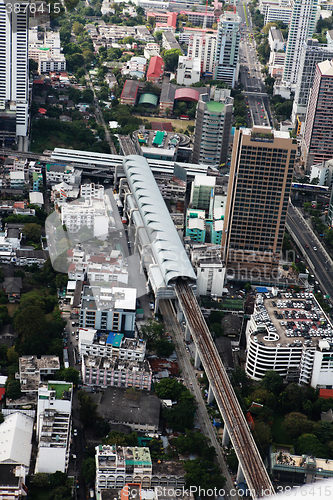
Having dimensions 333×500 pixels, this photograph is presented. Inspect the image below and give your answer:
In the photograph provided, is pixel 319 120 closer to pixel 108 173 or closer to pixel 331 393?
pixel 108 173

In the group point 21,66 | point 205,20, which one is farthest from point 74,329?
point 205,20

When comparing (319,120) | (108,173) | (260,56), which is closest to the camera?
(108,173)

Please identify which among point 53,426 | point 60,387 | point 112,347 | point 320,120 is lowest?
point 53,426

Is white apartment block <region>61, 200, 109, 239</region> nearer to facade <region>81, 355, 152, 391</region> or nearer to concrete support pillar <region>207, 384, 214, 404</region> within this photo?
facade <region>81, 355, 152, 391</region>

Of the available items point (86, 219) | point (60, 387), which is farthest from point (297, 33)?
point (60, 387)

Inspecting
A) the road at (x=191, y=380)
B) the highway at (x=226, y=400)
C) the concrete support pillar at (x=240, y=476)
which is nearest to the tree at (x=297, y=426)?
the highway at (x=226, y=400)

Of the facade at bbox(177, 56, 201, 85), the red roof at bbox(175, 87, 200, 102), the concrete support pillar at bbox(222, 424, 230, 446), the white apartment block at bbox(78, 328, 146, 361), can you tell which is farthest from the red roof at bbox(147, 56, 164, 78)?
the concrete support pillar at bbox(222, 424, 230, 446)

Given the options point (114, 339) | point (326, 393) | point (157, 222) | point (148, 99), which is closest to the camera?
point (326, 393)

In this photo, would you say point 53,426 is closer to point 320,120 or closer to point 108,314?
point 108,314
